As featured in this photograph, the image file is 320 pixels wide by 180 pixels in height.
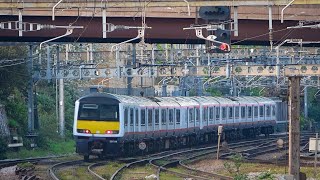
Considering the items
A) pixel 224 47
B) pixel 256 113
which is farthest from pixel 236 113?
pixel 224 47

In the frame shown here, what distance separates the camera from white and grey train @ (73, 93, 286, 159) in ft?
102

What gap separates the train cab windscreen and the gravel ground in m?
4.65

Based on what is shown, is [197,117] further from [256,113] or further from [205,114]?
[256,113]

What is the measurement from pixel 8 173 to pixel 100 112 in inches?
260

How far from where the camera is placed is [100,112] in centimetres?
3105

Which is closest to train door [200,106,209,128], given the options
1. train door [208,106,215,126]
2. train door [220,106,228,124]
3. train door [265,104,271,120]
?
train door [208,106,215,126]

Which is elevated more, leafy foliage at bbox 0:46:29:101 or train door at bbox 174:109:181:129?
leafy foliage at bbox 0:46:29:101

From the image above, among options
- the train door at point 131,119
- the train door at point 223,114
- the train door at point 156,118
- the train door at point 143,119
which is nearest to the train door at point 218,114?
the train door at point 223,114

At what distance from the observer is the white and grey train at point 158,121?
31.1 m

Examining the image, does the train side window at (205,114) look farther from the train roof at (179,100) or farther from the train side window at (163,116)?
the train side window at (163,116)

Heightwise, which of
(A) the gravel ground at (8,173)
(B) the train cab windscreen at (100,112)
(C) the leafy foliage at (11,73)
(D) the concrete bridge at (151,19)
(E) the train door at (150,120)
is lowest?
(A) the gravel ground at (8,173)

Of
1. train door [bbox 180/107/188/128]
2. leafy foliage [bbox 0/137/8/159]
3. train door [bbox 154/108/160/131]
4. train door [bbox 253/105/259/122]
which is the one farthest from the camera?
train door [bbox 253/105/259/122]

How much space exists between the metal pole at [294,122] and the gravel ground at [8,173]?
7088mm

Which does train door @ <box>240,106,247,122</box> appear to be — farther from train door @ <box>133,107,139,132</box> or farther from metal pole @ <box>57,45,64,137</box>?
train door @ <box>133,107,139,132</box>
